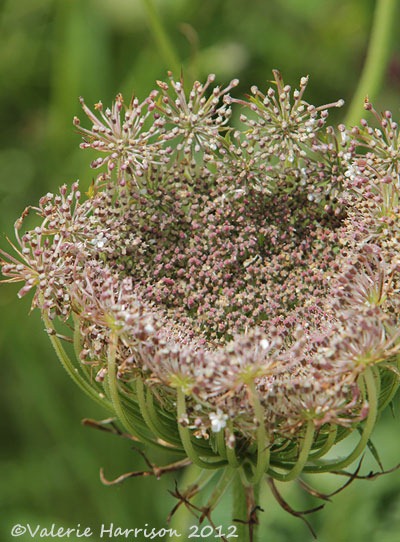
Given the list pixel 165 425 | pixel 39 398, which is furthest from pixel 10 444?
pixel 165 425

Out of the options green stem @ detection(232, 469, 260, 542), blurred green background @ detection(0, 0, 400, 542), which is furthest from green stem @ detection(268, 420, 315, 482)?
blurred green background @ detection(0, 0, 400, 542)

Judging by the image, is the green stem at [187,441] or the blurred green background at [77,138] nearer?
the green stem at [187,441]

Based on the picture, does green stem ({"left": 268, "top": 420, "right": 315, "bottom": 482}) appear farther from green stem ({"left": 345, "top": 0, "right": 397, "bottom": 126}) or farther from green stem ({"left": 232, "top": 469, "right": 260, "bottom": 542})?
green stem ({"left": 345, "top": 0, "right": 397, "bottom": 126})

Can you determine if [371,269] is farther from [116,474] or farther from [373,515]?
[116,474]

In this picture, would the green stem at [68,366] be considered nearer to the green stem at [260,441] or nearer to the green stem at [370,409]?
the green stem at [260,441]

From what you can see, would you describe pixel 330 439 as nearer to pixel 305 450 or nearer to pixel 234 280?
pixel 305 450

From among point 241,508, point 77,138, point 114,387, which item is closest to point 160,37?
point 77,138

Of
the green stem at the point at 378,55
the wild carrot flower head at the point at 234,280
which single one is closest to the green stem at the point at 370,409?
the wild carrot flower head at the point at 234,280
